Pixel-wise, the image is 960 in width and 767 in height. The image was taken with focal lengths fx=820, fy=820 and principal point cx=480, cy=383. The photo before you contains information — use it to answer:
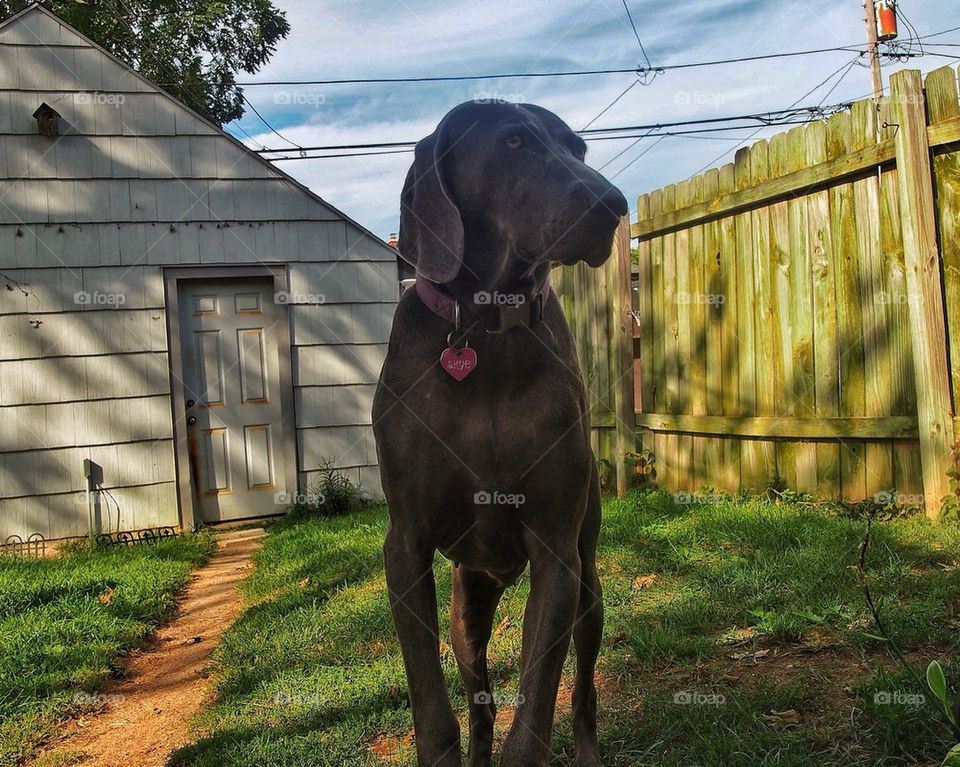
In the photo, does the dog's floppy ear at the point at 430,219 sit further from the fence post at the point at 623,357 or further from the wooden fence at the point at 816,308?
the fence post at the point at 623,357

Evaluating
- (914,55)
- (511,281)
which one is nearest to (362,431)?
(511,281)

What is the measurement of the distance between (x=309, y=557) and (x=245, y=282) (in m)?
3.84

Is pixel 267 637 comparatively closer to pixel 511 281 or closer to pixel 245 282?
pixel 511 281

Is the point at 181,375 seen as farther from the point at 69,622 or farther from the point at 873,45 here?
the point at 873,45

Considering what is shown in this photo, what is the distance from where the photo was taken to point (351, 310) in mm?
9227

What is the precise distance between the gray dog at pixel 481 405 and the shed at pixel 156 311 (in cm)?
694

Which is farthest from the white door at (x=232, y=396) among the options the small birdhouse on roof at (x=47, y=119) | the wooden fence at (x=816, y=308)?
the wooden fence at (x=816, y=308)

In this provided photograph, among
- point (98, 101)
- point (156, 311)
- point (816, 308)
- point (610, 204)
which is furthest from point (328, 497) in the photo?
point (610, 204)

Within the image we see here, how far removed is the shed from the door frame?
21 millimetres

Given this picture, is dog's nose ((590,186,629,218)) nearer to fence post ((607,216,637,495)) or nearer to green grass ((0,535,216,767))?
green grass ((0,535,216,767))

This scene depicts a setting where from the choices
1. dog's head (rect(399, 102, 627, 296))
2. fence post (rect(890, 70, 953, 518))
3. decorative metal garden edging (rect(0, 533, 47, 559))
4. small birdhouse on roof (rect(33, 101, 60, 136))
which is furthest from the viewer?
small birdhouse on roof (rect(33, 101, 60, 136))

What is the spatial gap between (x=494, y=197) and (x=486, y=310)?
12.4 inches

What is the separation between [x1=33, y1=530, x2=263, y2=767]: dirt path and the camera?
133 inches

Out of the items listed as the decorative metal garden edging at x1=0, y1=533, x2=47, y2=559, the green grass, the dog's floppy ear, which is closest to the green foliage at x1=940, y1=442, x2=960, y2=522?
the dog's floppy ear
